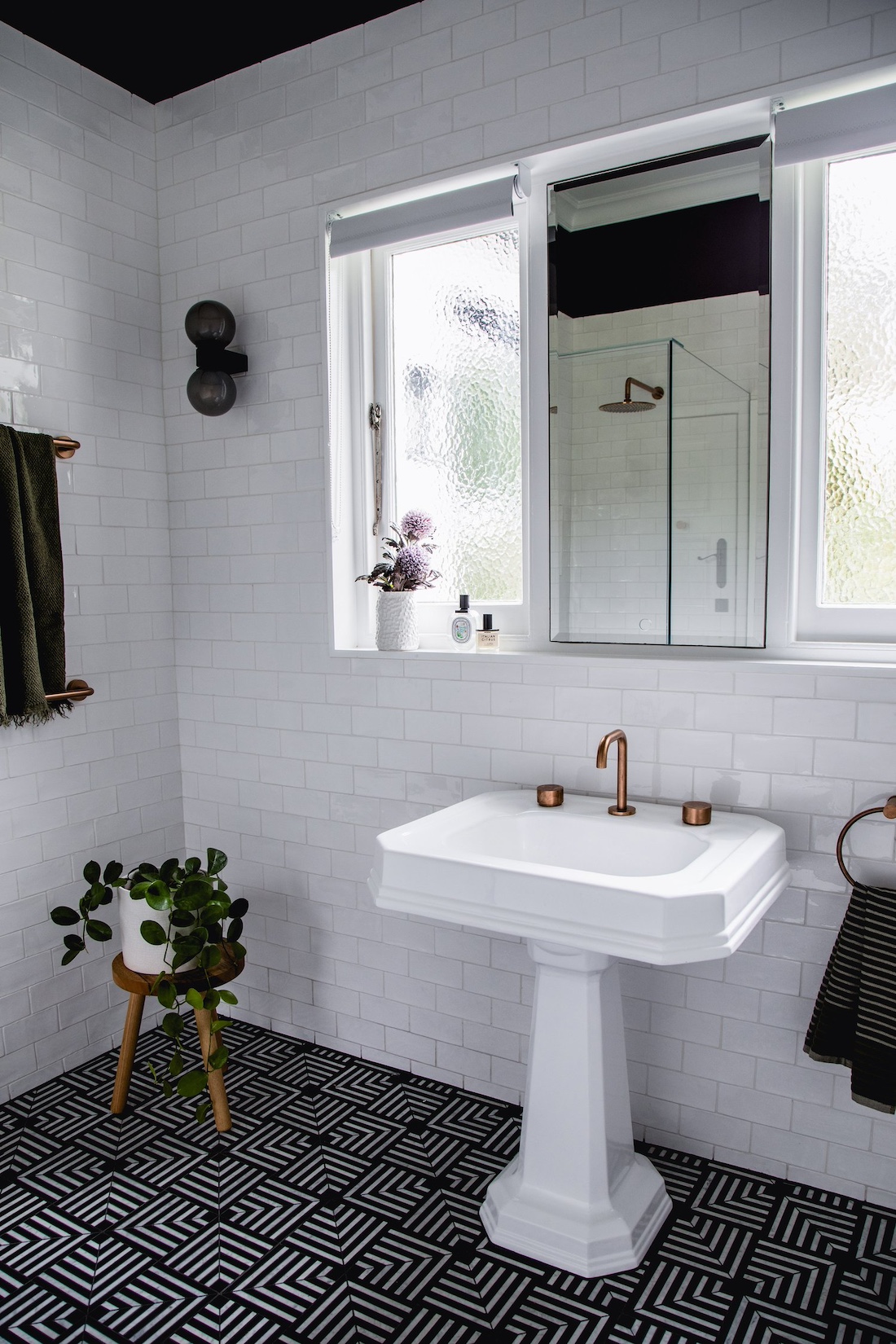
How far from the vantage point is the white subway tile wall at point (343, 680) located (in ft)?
6.54

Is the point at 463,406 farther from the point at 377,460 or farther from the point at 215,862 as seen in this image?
the point at 215,862

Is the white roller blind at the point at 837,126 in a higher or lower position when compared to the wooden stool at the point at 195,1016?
higher

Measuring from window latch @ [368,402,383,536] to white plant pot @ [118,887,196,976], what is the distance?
1215 mm

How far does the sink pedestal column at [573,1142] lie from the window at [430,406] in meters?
1.00

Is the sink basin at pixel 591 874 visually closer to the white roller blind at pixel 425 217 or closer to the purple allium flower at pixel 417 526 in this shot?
the purple allium flower at pixel 417 526

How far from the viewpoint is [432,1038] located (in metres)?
2.51

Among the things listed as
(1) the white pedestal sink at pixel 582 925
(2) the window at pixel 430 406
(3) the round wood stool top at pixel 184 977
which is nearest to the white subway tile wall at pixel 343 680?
(2) the window at pixel 430 406

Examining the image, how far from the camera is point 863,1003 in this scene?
5.93 feet

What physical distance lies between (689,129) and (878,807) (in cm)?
155

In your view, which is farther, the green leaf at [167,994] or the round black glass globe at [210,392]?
the round black glass globe at [210,392]

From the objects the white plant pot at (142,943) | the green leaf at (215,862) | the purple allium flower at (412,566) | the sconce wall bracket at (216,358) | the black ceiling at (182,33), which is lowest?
the white plant pot at (142,943)

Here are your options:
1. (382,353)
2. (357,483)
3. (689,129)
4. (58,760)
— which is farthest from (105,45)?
(58,760)

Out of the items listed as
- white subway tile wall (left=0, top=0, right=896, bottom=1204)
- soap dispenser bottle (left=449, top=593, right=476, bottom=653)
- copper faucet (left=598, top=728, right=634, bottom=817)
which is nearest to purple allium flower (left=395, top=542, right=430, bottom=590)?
soap dispenser bottle (left=449, top=593, right=476, bottom=653)

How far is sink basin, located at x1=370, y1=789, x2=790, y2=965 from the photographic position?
1491 millimetres
